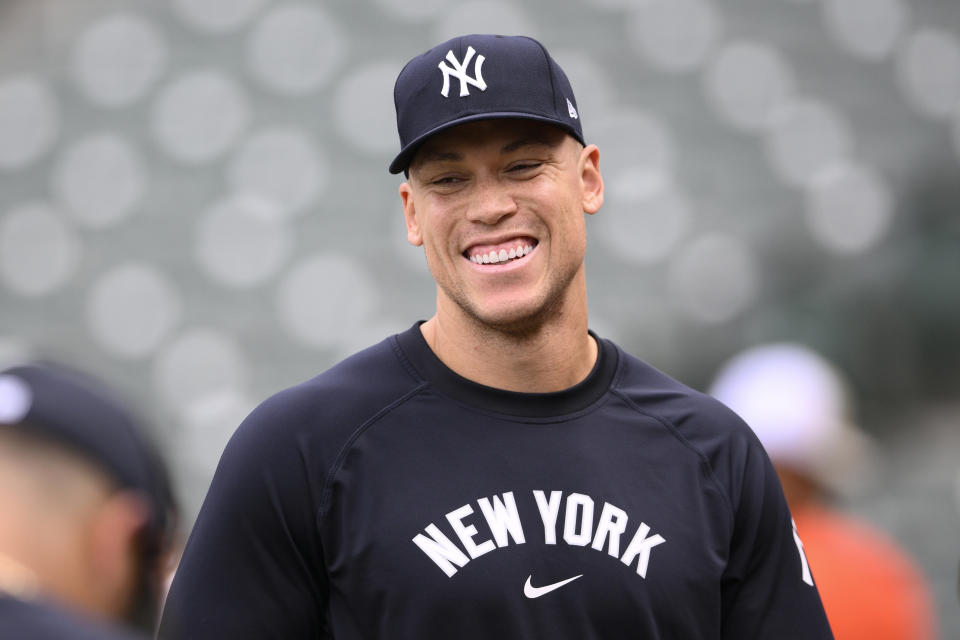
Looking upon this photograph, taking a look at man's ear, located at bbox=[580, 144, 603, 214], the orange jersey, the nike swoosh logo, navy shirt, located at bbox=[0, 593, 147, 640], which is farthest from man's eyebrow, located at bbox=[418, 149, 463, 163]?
the orange jersey

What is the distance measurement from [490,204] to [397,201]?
4839 mm

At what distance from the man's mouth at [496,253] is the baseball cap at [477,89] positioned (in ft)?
0.69

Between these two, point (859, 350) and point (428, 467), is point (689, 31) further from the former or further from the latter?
point (428, 467)

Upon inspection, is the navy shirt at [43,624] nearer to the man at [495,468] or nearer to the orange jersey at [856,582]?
the man at [495,468]

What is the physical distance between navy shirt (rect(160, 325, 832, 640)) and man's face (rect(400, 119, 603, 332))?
0.47ft

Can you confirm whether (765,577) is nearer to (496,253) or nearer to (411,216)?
(496,253)

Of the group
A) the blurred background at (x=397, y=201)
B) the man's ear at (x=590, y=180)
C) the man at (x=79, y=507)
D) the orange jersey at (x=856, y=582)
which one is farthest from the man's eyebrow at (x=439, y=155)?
the blurred background at (x=397, y=201)

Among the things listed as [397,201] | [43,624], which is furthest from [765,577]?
[397,201]

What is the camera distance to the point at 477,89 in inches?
80.3

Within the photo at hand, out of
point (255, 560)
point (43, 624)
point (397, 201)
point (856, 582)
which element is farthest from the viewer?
point (397, 201)

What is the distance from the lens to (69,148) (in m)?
6.65

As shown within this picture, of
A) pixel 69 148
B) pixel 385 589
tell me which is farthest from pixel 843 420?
pixel 69 148

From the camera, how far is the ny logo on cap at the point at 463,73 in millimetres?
2043

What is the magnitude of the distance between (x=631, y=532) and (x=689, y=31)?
5.88 meters
